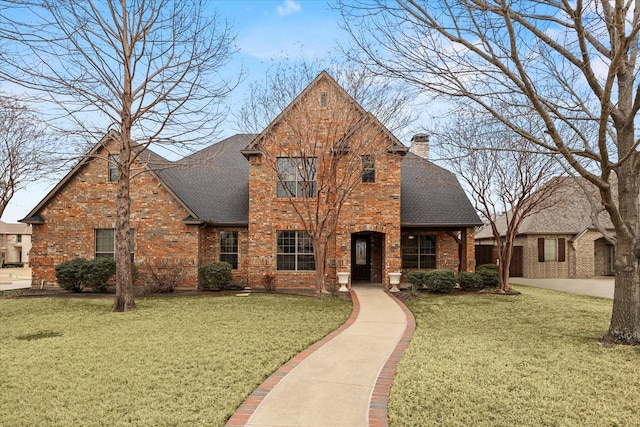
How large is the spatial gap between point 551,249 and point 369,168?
15.0 m

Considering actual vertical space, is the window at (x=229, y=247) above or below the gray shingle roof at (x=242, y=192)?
below

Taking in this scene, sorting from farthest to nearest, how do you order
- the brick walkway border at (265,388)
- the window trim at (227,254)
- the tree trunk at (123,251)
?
the window trim at (227,254), the tree trunk at (123,251), the brick walkway border at (265,388)

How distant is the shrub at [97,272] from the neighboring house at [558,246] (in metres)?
19.4

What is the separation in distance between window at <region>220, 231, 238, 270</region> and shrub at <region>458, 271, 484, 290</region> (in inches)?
362

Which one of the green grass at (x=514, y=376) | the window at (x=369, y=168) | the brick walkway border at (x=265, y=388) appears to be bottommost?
the green grass at (x=514, y=376)

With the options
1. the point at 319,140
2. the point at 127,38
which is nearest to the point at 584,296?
the point at 319,140

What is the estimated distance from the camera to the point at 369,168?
15.8m

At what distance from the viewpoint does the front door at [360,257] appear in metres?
18.8

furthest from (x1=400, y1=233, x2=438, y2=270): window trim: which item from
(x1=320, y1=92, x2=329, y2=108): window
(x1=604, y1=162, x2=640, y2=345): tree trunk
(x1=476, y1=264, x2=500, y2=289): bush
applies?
(x1=604, y1=162, x2=640, y2=345): tree trunk

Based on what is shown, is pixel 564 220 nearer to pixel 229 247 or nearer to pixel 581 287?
pixel 581 287

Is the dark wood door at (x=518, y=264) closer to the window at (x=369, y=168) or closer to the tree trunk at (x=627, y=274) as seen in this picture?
the window at (x=369, y=168)

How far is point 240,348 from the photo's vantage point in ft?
23.2

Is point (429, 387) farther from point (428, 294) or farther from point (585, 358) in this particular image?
point (428, 294)


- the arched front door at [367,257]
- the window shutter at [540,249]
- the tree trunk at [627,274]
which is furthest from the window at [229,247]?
the window shutter at [540,249]
